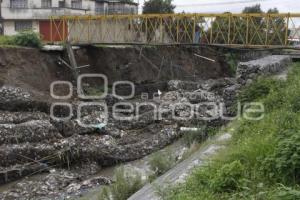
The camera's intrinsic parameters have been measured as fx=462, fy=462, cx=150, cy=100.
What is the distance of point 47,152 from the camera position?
1811cm

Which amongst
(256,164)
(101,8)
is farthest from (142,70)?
(256,164)

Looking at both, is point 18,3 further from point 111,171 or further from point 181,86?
point 111,171

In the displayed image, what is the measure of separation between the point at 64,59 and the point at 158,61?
392 inches

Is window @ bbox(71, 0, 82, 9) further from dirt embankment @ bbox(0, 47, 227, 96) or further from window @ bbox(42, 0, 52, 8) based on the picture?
dirt embankment @ bbox(0, 47, 227, 96)

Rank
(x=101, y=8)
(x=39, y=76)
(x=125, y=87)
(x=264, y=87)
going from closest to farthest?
1. (x=264, y=87)
2. (x=39, y=76)
3. (x=125, y=87)
4. (x=101, y=8)

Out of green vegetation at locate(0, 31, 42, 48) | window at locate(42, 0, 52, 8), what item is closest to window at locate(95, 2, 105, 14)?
window at locate(42, 0, 52, 8)

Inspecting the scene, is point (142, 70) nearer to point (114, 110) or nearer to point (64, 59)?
point (64, 59)

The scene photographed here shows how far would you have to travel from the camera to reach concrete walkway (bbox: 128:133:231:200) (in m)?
8.35

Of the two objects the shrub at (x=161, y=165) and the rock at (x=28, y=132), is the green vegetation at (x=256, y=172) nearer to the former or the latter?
the shrub at (x=161, y=165)

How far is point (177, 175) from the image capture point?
930 centimetres

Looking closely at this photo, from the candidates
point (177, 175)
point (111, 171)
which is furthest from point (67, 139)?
point (177, 175)

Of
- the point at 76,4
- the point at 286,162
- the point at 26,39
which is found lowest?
the point at 286,162

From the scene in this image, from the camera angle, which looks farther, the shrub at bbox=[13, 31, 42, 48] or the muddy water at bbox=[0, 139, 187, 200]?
the shrub at bbox=[13, 31, 42, 48]

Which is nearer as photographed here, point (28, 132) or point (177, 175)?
point (177, 175)
